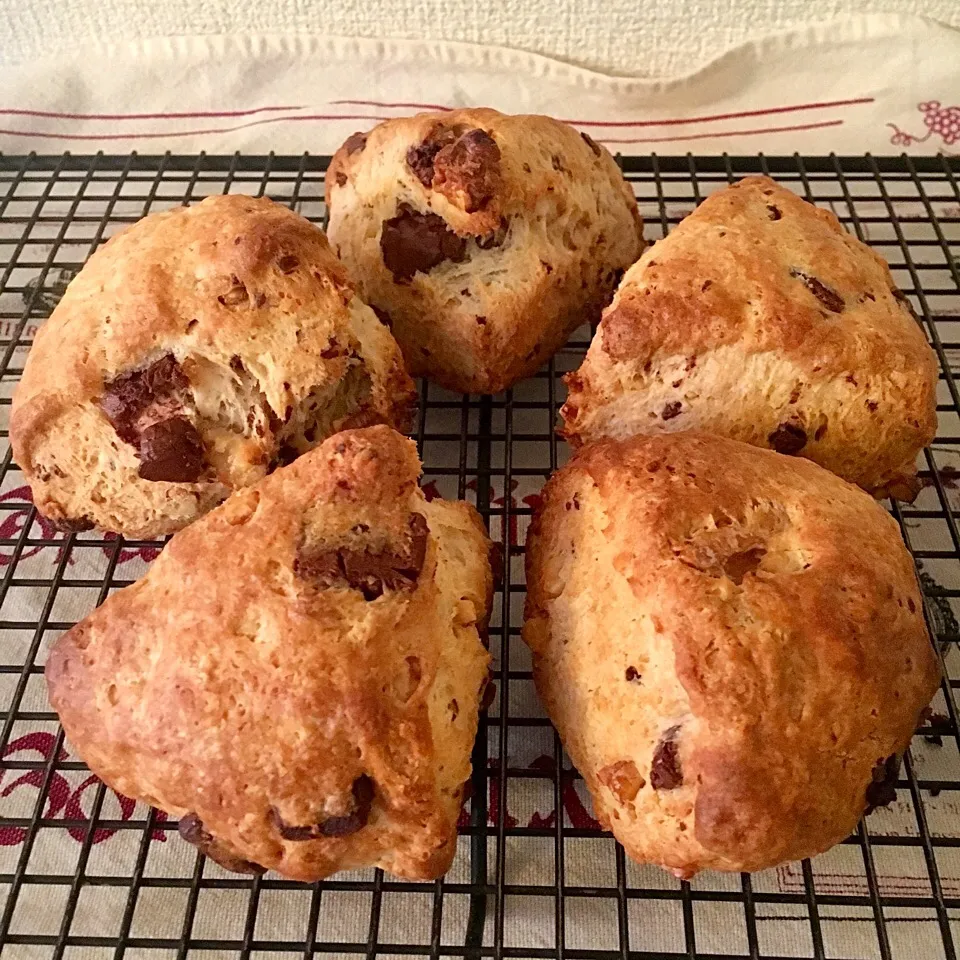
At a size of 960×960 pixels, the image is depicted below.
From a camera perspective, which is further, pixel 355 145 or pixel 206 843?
pixel 355 145

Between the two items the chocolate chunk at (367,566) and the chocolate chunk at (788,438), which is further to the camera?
the chocolate chunk at (788,438)

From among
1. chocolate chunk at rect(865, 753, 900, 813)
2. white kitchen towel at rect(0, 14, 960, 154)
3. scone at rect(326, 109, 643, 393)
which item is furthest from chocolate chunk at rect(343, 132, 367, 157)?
chocolate chunk at rect(865, 753, 900, 813)

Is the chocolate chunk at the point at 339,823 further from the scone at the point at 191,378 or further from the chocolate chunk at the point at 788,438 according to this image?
the chocolate chunk at the point at 788,438

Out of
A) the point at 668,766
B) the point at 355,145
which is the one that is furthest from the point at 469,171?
the point at 668,766

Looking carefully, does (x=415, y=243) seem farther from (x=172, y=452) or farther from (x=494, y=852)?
(x=494, y=852)

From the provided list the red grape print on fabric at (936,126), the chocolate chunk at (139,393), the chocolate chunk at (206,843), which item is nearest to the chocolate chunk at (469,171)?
the chocolate chunk at (139,393)

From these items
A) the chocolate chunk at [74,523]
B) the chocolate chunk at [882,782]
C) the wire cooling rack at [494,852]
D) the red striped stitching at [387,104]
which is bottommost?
the wire cooling rack at [494,852]

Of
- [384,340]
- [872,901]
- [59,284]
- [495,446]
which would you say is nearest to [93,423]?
[384,340]
